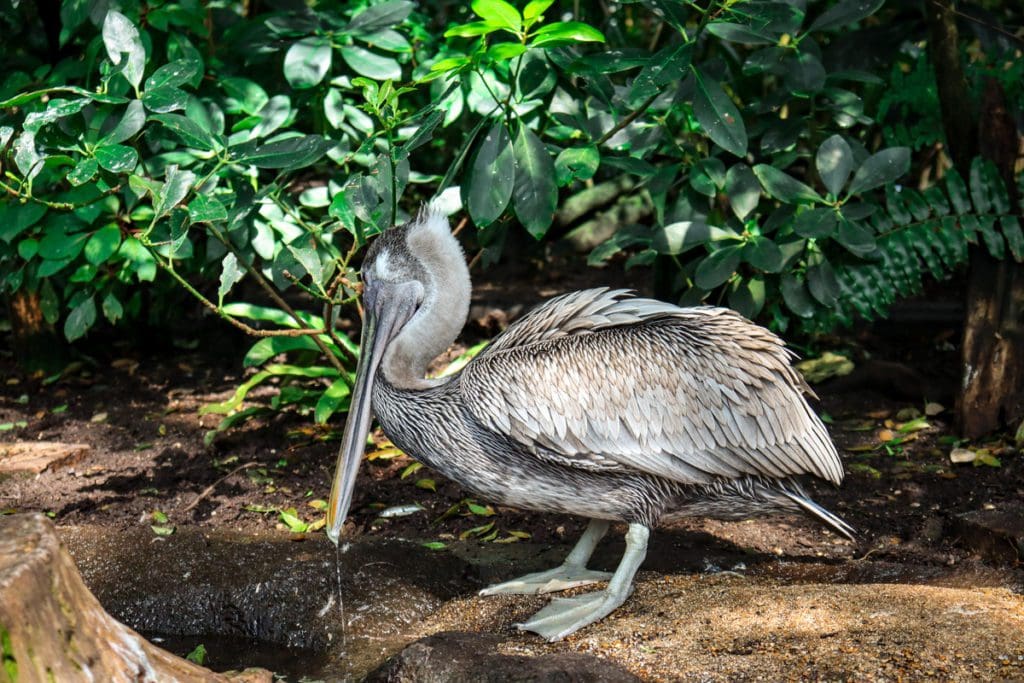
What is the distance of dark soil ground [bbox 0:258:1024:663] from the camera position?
210 inches

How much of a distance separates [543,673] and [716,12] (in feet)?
8.92

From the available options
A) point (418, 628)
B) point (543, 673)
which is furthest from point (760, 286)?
point (543, 673)


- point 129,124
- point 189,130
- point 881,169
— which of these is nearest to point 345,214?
point 189,130

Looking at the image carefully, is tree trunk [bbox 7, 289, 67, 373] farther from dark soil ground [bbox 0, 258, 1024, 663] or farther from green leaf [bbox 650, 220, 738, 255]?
green leaf [bbox 650, 220, 738, 255]

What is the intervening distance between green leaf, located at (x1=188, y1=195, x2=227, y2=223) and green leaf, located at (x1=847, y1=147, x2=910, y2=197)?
2.94 metres

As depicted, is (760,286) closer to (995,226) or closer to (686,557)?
(995,226)

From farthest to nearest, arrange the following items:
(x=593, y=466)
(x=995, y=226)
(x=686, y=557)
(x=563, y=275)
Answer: (x=563, y=275), (x=995, y=226), (x=686, y=557), (x=593, y=466)

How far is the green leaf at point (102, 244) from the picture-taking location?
5.52m

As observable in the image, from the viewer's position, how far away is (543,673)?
11.5ft

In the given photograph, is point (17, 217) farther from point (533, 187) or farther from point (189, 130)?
point (533, 187)

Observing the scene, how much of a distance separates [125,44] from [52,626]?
9.80 feet

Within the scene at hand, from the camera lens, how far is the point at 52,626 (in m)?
2.79

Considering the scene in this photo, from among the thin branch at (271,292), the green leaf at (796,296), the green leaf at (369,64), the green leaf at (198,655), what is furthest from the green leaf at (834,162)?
the green leaf at (198,655)

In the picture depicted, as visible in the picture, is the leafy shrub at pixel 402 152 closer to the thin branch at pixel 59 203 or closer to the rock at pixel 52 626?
the thin branch at pixel 59 203
